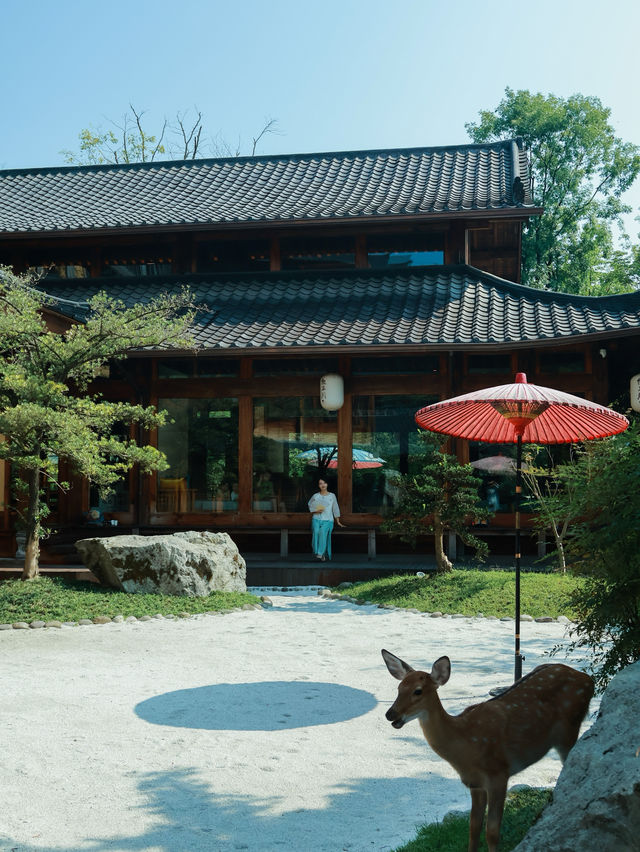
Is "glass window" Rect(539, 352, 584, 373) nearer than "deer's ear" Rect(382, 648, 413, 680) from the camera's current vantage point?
No

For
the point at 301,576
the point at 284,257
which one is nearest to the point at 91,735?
the point at 301,576

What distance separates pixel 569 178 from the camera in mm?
32250

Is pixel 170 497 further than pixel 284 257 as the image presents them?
No

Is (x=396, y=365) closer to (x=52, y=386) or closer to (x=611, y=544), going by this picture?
(x=52, y=386)

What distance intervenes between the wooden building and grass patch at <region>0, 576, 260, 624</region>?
11.6 feet

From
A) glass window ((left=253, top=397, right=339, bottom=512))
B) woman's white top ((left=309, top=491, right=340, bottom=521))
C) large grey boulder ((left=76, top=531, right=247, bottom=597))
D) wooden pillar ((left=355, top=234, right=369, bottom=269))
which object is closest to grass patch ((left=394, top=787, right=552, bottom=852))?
large grey boulder ((left=76, top=531, right=247, bottom=597))

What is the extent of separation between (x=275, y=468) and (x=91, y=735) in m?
9.16

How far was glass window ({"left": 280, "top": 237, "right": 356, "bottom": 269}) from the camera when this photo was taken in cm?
1650

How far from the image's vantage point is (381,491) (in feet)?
46.6

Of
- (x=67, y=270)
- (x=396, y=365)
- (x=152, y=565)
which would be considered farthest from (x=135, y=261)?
(x=152, y=565)

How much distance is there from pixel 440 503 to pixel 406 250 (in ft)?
21.8

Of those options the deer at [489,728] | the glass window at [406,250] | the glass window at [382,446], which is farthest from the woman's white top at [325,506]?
the deer at [489,728]

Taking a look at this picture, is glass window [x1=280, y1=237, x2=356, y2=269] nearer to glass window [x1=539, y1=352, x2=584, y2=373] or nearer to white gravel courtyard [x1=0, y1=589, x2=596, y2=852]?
glass window [x1=539, y1=352, x2=584, y2=373]

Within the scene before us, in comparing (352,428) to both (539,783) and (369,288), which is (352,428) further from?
(539,783)
